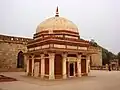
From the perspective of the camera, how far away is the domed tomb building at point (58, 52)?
1720cm

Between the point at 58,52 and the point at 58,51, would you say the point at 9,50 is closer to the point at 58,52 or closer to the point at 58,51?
the point at 58,52

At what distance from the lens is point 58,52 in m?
17.3

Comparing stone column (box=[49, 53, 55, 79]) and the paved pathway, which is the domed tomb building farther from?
the paved pathway

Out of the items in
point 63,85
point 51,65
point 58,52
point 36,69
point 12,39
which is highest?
point 12,39

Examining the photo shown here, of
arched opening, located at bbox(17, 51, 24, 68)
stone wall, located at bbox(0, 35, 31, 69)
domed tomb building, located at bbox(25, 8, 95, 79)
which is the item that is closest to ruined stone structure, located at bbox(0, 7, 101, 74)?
domed tomb building, located at bbox(25, 8, 95, 79)

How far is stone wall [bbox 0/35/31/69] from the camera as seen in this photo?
2998 centimetres

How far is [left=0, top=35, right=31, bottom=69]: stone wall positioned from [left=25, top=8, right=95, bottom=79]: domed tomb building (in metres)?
9.88

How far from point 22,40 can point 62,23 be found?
13907 millimetres

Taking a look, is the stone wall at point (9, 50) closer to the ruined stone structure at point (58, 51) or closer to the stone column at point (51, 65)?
the ruined stone structure at point (58, 51)

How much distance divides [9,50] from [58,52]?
15.6m

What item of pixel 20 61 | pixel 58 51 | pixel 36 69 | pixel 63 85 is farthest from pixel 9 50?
pixel 63 85

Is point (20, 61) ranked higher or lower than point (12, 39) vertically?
lower

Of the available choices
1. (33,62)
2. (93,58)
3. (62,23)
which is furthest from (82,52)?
(93,58)

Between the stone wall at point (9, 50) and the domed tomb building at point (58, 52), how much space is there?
9877 mm
